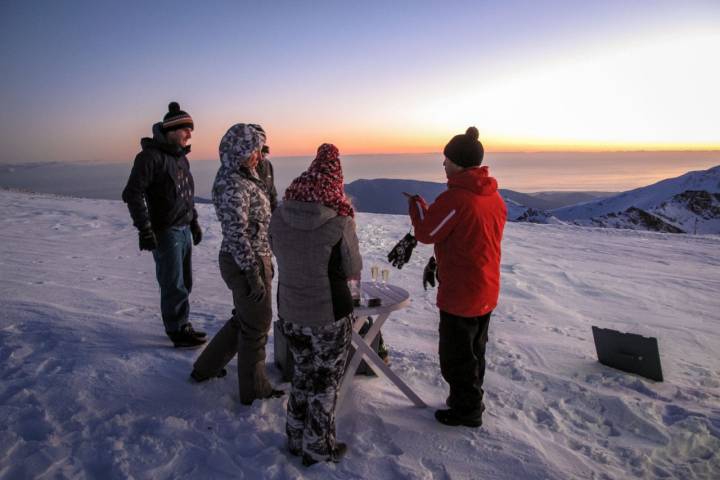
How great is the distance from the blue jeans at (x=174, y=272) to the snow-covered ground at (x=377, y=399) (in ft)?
1.32

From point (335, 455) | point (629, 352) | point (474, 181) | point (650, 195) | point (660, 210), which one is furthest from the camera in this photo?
point (650, 195)

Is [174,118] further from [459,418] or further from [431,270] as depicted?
[459,418]

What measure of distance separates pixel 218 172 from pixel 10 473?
7.84 ft

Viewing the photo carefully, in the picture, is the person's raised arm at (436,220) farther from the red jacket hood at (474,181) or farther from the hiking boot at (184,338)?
the hiking boot at (184,338)

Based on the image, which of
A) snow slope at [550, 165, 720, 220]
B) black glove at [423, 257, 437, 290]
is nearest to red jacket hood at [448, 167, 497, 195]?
black glove at [423, 257, 437, 290]

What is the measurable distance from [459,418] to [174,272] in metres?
3.00

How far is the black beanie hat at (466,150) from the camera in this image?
309 cm

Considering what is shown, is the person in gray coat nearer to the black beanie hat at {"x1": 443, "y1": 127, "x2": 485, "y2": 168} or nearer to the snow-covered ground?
the snow-covered ground

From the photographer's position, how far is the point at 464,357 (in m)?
3.24

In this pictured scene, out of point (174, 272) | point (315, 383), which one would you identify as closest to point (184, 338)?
point (174, 272)

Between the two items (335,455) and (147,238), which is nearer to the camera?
(335,455)

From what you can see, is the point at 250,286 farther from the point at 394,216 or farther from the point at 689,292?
the point at 394,216

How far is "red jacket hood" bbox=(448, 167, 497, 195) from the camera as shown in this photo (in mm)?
2996

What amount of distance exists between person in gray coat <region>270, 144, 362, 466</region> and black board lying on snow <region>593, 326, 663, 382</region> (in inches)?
128
